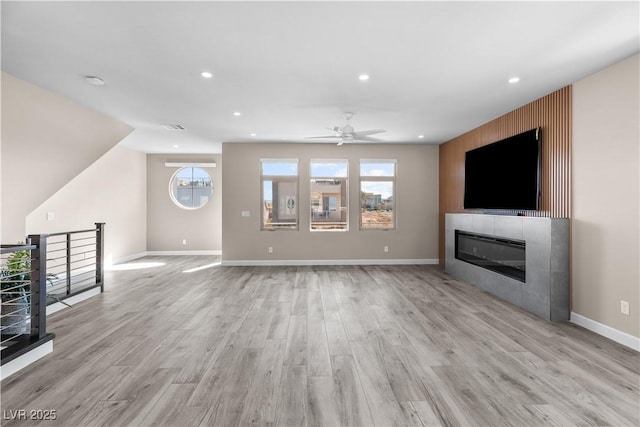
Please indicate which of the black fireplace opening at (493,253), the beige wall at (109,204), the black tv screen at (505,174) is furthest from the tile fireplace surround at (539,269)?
the beige wall at (109,204)

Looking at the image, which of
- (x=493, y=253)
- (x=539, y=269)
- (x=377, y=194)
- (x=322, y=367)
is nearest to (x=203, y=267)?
(x=377, y=194)

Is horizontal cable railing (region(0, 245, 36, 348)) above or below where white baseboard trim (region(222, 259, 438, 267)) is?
above

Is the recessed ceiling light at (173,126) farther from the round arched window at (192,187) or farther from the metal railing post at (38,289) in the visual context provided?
the metal railing post at (38,289)

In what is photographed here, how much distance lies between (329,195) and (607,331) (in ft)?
16.3

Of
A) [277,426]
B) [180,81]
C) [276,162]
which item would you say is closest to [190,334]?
[277,426]

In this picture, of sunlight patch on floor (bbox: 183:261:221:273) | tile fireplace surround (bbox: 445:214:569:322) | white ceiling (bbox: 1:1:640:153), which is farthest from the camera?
sunlight patch on floor (bbox: 183:261:221:273)

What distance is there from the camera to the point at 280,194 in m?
6.75

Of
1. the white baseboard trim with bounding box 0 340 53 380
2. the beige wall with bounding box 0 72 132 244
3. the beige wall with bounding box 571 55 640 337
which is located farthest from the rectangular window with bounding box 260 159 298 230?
the beige wall with bounding box 571 55 640 337

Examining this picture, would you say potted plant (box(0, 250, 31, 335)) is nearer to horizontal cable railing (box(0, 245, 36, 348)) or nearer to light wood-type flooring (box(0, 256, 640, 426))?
horizontal cable railing (box(0, 245, 36, 348))

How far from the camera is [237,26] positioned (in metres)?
2.33

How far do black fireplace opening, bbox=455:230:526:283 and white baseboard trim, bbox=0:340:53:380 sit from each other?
207 inches

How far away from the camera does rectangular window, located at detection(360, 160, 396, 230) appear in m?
6.82

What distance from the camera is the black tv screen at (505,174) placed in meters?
Answer: 3.95

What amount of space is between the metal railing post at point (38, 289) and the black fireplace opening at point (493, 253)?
5293 mm
